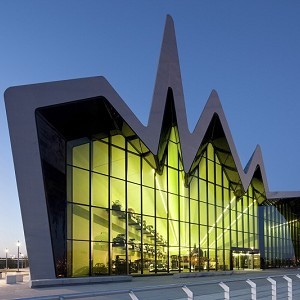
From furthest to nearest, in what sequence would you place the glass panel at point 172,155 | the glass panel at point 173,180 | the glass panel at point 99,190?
1. the glass panel at point 172,155
2. the glass panel at point 173,180
3. the glass panel at point 99,190

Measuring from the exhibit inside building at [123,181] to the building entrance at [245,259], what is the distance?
18 centimetres

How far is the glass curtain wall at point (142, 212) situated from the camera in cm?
2531

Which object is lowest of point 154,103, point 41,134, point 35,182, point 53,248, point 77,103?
point 53,248

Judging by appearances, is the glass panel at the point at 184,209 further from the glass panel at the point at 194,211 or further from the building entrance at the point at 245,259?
the building entrance at the point at 245,259

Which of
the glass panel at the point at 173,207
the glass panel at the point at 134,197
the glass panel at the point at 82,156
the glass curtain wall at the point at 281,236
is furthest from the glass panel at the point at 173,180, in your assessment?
the glass curtain wall at the point at 281,236

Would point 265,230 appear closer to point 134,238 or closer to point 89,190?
point 134,238

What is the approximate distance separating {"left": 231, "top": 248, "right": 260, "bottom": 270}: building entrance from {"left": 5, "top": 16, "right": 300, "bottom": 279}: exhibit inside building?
0.58ft

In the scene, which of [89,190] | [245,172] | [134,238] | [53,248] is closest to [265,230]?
[245,172]

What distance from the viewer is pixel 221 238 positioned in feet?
132

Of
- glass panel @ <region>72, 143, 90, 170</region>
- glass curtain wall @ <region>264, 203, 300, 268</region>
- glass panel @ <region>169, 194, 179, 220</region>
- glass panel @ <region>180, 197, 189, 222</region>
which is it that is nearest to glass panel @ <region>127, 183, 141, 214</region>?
glass panel @ <region>169, 194, 179, 220</region>

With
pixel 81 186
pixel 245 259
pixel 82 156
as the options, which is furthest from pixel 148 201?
pixel 245 259

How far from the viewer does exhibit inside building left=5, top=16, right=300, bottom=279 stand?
2153 cm

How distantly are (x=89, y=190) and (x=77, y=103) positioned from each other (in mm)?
5131

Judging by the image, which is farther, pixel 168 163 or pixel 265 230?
pixel 265 230
